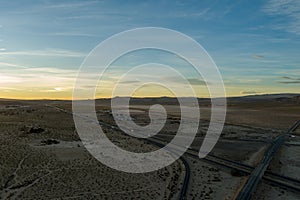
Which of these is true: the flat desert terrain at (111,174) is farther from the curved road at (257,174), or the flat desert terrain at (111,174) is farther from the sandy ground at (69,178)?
the curved road at (257,174)

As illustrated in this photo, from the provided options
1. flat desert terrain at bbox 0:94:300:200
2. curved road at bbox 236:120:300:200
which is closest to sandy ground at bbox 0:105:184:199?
flat desert terrain at bbox 0:94:300:200

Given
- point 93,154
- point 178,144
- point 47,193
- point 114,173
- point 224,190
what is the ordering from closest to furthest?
point 47,193 < point 224,190 < point 114,173 < point 93,154 < point 178,144

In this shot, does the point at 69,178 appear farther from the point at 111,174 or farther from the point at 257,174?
the point at 257,174

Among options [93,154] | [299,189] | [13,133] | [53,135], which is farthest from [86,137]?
[299,189]

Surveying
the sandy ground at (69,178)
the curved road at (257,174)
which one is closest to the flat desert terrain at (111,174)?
the sandy ground at (69,178)

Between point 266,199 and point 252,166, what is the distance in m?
8.21

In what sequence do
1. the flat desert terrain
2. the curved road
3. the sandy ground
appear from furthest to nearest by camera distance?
the flat desert terrain < the curved road < the sandy ground

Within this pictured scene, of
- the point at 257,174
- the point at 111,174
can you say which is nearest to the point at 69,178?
the point at 111,174

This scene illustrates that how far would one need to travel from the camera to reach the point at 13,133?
40312mm

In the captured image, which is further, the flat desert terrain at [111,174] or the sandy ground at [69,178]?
the flat desert terrain at [111,174]

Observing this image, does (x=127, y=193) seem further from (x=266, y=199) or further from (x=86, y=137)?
(x=86, y=137)

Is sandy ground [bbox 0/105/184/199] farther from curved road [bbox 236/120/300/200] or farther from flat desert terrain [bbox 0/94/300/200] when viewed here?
curved road [bbox 236/120/300/200]

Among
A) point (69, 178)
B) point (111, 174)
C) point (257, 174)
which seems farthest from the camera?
point (257, 174)

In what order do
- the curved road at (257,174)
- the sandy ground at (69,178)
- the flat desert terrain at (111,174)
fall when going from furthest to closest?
the flat desert terrain at (111,174)
the curved road at (257,174)
the sandy ground at (69,178)
